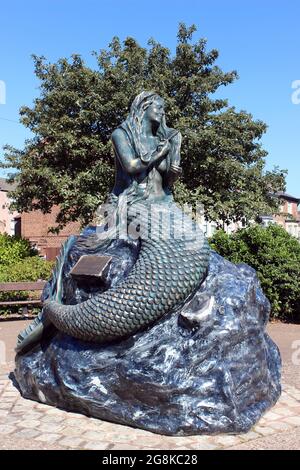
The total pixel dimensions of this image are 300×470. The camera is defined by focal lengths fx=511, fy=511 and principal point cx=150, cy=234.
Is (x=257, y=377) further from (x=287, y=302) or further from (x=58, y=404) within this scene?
(x=287, y=302)

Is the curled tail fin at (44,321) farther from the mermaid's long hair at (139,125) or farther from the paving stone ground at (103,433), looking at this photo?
the mermaid's long hair at (139,125)

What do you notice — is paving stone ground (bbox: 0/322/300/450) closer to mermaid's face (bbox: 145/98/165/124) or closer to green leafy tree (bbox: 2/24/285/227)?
mermaid's face (bbox: 145/98/165/124)

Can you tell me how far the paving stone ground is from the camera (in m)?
4.17

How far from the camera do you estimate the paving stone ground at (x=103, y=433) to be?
13.7 feet

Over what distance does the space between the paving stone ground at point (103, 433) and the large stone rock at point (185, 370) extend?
9cm

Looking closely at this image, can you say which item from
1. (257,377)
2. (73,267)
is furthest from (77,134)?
(257,377)

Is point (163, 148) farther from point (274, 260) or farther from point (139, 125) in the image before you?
point (274, 260)

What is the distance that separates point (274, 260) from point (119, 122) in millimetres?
7920

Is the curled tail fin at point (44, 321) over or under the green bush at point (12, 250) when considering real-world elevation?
under

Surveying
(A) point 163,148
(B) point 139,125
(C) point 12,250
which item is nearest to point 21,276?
(C) point 12,250

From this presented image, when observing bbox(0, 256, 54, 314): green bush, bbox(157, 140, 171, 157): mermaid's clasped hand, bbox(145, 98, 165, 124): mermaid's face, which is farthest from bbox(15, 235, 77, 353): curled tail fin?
bbox(0, 256, 54, 314): green bush

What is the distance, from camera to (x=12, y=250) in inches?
642

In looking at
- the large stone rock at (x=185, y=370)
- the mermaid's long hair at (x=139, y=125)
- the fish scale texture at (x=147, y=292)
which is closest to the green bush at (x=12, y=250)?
the mermaid's long hair at (x=139, y=125)
